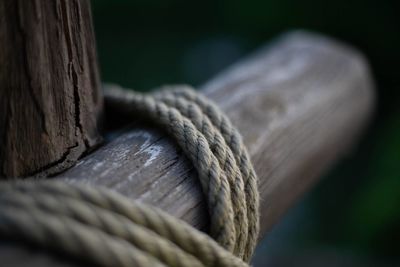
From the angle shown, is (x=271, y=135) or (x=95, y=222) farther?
(x=271, y=135)

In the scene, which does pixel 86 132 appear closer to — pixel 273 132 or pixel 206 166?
pixel 206 166

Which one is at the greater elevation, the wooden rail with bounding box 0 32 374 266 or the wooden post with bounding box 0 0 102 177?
the wooden post with bounding box 0 0 102 177

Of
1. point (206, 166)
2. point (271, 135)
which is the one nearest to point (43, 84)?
point (206, 166)

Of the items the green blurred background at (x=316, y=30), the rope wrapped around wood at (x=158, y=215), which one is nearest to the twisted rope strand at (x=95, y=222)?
the rope wrapped around wood at (x=158, y=215)

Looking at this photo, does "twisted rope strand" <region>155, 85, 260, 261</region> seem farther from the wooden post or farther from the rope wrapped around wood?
the wooden post

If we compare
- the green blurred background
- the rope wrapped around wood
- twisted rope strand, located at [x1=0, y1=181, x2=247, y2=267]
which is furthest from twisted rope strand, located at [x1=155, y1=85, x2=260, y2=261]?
the green blurred background

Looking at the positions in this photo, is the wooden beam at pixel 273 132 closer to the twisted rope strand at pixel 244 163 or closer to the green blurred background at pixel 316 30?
the twisted rope strand at pixel 244 163

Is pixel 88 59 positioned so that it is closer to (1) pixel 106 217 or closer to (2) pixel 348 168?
(1) pixel 106 217
